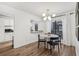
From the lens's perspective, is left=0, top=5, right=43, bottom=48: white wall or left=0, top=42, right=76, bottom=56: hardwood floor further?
left=0, top=5, right=43, bottom=48: white wall

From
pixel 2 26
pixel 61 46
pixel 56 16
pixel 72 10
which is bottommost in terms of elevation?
pixel 61 46

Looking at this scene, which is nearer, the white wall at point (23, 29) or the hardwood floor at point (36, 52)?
Result: the hardwood floor at point (36, 52)

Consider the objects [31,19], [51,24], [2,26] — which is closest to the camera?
[2,26]

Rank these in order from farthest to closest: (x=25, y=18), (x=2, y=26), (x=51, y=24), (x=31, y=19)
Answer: (x=25, y=18) < (x=31, y=19) < (x=51, y=24) < (x=2, y=26)

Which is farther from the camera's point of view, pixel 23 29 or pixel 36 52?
pixel 23 29

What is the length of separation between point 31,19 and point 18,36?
1.03 meters

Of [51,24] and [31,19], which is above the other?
[31,19]

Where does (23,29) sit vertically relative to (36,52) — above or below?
above

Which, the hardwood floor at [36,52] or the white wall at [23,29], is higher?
the white wall at [23,29]

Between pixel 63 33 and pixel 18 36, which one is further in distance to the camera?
pixel 18 36

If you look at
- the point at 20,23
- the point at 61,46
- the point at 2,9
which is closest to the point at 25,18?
the point at 20,23

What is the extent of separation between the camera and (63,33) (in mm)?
2637

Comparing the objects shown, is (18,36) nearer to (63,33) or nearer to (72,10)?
(63,33)

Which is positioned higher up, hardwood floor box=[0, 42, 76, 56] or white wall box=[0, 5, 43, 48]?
white wall box=[0, 5, 43, 48]
